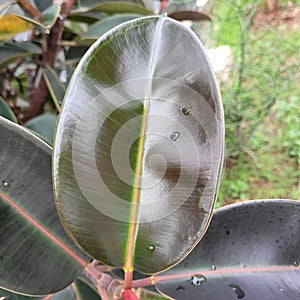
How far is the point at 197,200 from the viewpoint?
1.43 feet

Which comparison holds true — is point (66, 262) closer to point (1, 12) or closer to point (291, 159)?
point (1, 12)

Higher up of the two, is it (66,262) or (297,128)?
(66,262)

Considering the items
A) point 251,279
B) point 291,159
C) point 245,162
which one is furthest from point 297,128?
point 251,279

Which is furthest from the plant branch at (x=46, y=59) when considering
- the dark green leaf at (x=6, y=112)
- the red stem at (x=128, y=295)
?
the red stem at (x=128, y=295)

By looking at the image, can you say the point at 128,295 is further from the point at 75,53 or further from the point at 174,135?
the point at 75,53

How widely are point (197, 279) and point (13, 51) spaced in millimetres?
488

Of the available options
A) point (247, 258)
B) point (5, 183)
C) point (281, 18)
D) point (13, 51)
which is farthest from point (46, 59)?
point (281, 18)

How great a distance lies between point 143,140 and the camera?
1.48 feet

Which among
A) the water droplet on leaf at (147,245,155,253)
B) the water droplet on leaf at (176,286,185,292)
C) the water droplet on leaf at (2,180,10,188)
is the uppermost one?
the water droplet on leaf at (2,180,10,188)

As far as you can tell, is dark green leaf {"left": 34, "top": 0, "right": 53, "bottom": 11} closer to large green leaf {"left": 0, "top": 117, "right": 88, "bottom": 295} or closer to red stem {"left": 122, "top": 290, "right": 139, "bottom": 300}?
large green leaf {"left": 0, "top": 117, "right": 88, "bottom": 295}

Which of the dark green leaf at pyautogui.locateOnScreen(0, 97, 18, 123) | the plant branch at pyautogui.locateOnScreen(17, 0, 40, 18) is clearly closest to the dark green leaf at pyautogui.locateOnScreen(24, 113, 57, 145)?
the dark green leaf at pyautogui.locateOnScreen(0, 97, 18, 123)

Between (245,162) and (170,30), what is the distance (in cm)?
126

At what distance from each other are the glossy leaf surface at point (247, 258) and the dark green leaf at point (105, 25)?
1.27 ft

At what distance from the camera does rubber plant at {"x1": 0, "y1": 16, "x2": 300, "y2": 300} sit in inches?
16.6
